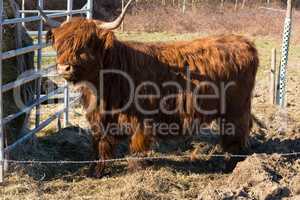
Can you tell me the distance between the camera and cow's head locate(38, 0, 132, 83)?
186 inches

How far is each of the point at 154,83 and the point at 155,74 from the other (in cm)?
9

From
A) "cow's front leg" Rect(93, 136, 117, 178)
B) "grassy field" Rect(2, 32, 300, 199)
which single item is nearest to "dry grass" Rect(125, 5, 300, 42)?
"grassy field" Rect(2, 32, 300, 199)

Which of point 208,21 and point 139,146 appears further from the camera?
point 208,21

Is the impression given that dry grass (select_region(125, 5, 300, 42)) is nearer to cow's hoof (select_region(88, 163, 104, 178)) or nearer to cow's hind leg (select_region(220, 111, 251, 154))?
cow's hind leg (select_region(220, 111, 251, 154))

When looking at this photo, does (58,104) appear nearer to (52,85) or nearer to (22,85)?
(52,85)

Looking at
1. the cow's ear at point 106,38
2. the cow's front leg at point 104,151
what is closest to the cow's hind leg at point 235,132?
the cow's front leg at point 104,151

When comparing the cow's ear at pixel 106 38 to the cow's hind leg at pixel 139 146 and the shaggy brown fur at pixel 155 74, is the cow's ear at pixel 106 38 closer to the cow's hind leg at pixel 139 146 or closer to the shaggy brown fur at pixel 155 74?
the shaggy brown fur at pixel 155 74

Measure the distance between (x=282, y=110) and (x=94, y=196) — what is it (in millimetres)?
4393

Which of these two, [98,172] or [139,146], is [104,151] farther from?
[139,146]

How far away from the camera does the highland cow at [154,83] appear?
5.03 meters

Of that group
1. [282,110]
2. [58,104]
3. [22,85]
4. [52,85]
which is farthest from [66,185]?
[282,110]

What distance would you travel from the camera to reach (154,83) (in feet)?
17.5
